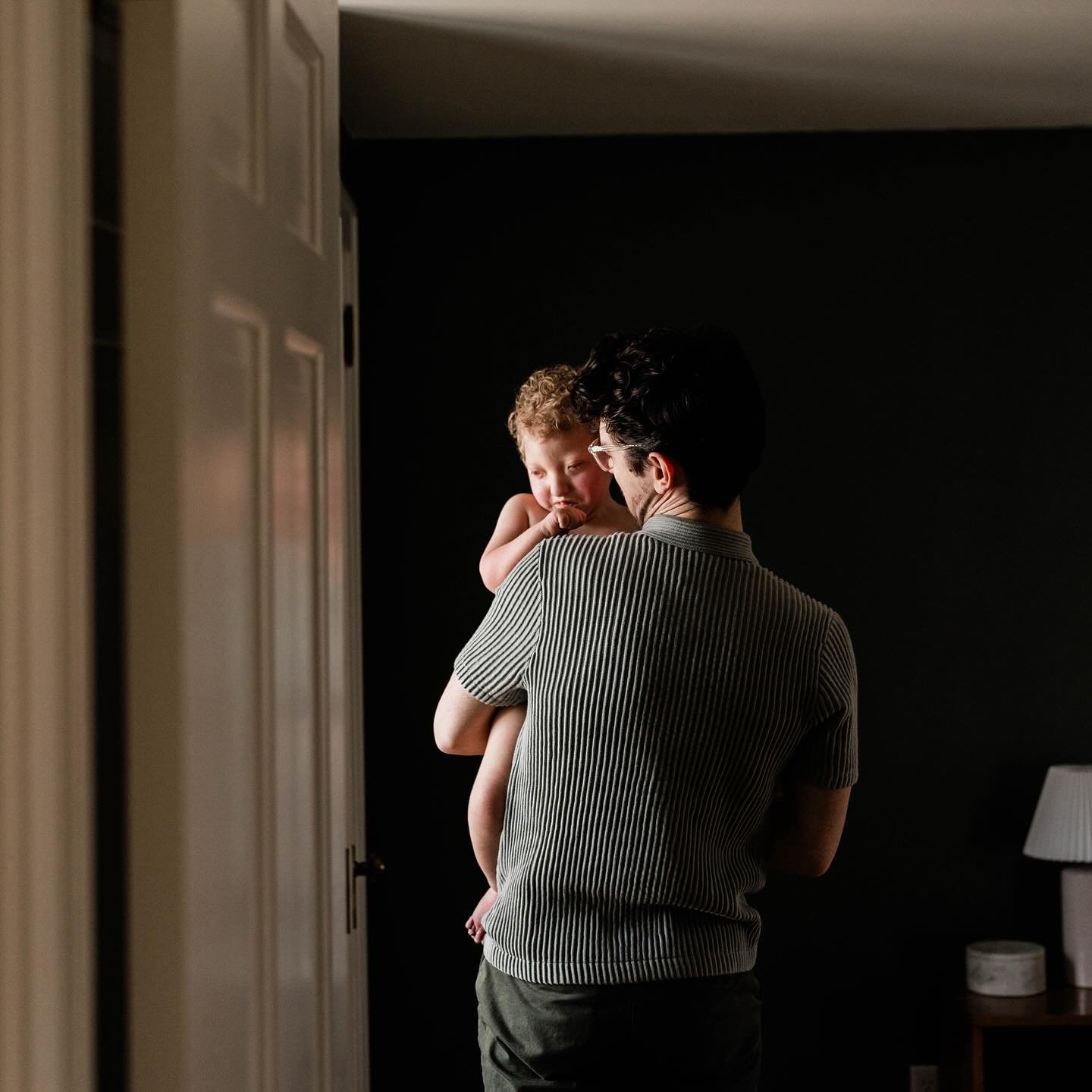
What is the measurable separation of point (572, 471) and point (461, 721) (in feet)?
2.72

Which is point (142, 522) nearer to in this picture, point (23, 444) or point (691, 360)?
point (23, 444)

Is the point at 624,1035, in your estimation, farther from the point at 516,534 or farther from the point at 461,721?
the point at 516,534

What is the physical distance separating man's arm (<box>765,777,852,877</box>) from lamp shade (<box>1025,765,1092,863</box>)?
1817mm

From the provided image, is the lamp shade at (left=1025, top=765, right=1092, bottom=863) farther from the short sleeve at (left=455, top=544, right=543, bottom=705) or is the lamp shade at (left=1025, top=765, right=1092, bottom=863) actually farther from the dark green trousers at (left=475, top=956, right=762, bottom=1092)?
the short sleeve at (left=455, top=544, right=543, bottom=705)

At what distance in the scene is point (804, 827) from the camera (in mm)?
1565

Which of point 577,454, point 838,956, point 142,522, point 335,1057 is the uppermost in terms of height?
point 577,454

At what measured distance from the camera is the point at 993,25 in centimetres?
271

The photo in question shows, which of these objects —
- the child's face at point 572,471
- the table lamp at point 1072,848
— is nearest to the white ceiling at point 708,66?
the child's face at point 572,471

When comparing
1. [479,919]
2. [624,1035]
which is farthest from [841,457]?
[624,1035]

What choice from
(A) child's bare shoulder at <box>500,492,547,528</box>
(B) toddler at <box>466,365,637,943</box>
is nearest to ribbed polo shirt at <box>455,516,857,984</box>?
(B) toddler at <box>466,365,637,943</box>

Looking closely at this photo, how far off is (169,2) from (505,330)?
8.26 feet

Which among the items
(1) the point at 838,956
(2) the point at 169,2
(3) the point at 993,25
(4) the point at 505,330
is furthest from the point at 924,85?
(2) the point at 169,2

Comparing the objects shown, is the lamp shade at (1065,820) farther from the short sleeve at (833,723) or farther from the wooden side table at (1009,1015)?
the short sleeve at (833,723)

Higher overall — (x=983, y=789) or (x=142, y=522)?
(x=142, y=522)
